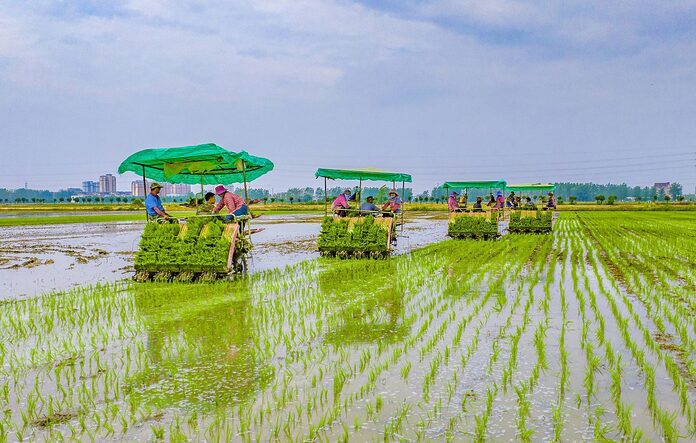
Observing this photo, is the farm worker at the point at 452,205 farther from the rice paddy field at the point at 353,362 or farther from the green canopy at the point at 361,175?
the rice paddy field at the point at 353,362

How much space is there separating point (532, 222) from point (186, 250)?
1713cm

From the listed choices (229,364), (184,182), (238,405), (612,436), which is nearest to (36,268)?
(184,182)

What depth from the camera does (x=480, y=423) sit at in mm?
Answer: 3889

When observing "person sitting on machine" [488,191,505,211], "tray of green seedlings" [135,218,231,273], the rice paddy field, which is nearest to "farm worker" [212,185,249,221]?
"tray of green seedlings" [135,218,231,273]

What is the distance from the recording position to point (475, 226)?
2080cm

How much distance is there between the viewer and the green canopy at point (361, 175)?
599 inches

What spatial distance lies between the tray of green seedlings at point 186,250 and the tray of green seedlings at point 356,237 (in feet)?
13.8

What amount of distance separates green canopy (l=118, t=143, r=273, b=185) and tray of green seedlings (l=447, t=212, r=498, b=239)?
938 cm

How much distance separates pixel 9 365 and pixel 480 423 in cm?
432

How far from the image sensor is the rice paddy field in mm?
3891

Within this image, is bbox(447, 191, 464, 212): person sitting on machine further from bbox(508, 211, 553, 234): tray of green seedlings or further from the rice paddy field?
the rice paddy field

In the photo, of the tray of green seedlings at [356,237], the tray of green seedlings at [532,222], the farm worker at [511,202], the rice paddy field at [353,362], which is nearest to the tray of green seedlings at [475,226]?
the tray of green seedlings at [532,222]

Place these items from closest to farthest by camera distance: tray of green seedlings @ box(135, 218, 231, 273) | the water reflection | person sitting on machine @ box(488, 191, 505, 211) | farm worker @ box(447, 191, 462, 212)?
the water reflection, tray of green seedlings @ box(135, 218, 231, 273), farm worker @ box(447, 191, 462, 212), person sitting on machine @ box(488, 191, 505, 211)

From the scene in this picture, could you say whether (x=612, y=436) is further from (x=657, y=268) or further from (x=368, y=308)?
(x=657, y=268)
